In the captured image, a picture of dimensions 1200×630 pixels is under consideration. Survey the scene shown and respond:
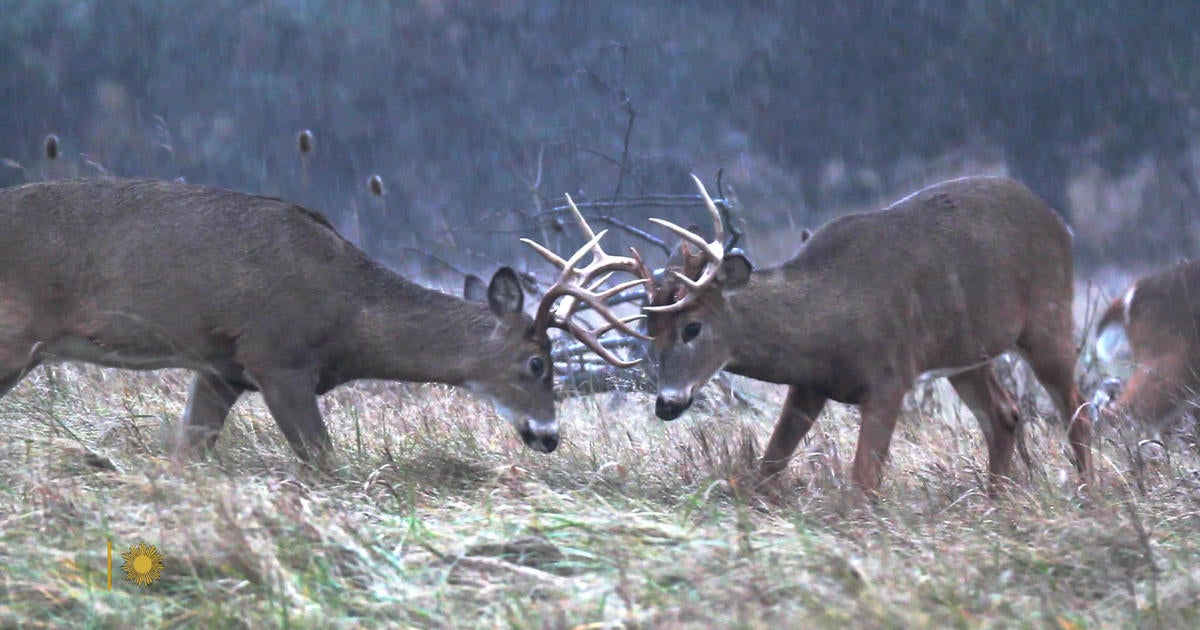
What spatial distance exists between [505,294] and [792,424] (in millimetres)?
1316

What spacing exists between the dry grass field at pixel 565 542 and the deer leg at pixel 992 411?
476mm

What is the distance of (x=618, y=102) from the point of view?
1238cm

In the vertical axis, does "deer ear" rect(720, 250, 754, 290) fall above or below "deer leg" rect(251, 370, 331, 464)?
above

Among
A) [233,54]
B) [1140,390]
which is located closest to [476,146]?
[233,54]

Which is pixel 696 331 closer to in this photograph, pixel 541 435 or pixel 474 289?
pixel 541 435

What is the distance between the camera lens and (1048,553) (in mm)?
4215

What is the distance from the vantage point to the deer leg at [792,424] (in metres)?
6.33

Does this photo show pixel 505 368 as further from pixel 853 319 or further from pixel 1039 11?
pixel 1039 11

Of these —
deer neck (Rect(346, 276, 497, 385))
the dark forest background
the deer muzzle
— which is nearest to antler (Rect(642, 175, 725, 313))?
the deer muzzle

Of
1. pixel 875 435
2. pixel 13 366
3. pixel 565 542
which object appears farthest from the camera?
pixel 875 435

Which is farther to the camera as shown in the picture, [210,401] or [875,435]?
[210,401]

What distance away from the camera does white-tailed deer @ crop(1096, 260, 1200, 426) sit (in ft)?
26.1

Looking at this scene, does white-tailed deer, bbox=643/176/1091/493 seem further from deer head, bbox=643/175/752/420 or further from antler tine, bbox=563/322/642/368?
antler tine, bbox=563/322/642/368

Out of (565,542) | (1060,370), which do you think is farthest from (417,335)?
(1060,370)
